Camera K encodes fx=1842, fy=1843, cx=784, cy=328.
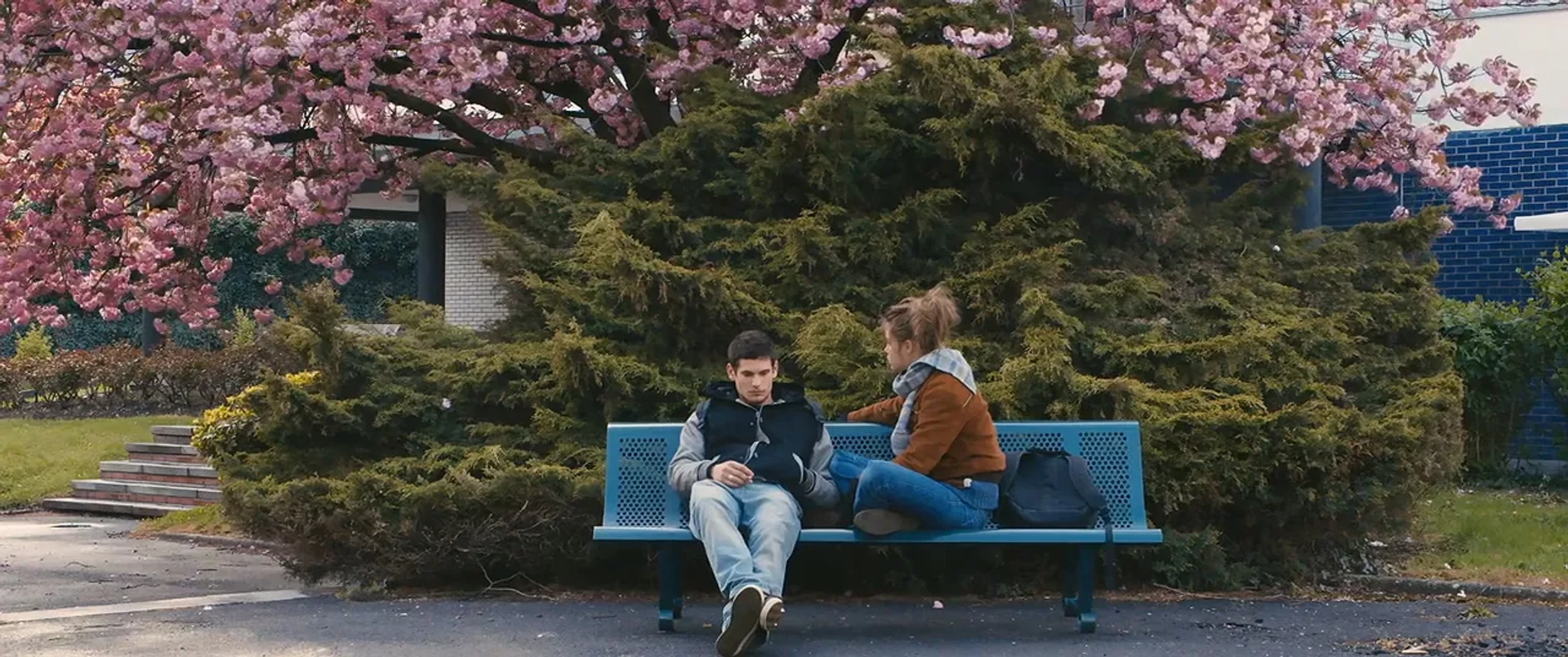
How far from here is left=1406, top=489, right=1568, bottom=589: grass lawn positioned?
330 inches

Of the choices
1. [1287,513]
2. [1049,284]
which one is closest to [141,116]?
[1049,284]

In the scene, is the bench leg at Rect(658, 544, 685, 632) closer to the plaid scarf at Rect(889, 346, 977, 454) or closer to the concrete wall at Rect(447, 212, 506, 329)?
the plaid scarf at Rect(889, 346, 977, 454)

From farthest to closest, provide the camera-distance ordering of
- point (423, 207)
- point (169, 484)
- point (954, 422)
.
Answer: point (423, 207), point (169, 484), point (954, 422)

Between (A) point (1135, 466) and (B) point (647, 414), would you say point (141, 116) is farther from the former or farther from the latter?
(A) point (1135, 466)

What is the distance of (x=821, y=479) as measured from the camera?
23.0 ft

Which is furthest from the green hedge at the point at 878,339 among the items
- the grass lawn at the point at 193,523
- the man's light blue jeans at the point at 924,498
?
the grass lawn at the point at 193,523

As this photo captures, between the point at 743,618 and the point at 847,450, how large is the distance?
1.50 metres

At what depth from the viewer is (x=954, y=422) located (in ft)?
22.3

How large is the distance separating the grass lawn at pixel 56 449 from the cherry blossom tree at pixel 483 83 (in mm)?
3475

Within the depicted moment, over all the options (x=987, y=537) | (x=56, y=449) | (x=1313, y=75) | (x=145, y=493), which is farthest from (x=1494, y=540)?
(x=56, y=449)

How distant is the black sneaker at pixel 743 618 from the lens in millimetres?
6227

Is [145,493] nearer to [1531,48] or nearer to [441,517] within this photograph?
[441,517]

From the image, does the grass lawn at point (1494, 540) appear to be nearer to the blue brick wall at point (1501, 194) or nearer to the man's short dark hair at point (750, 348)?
the blue brick wall at point (1501, 194)

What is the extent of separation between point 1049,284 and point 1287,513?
5.26 ft
